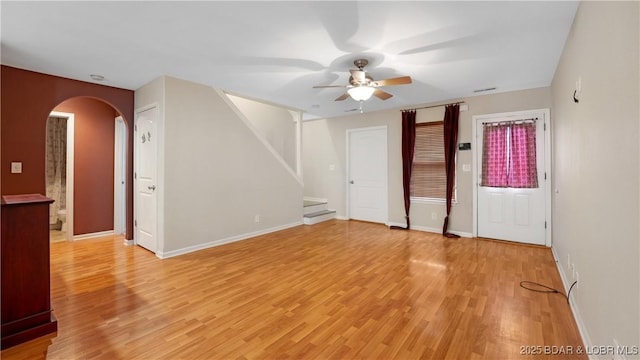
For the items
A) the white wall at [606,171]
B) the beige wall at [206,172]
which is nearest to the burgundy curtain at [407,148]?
the beige wall at [206,172]

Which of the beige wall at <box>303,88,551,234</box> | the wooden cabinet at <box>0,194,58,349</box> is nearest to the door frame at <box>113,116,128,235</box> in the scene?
the wooden cabinet at <box>0,194,58,349</box>

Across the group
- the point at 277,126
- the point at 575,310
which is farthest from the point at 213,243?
the point at 575,310

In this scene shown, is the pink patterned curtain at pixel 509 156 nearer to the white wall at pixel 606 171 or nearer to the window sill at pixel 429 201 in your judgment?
the window sill at pixel 429 201

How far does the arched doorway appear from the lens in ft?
15.3

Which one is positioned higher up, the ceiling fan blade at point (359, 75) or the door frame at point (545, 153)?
the ceiling fan blade at point (359, 75)

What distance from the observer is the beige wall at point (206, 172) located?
383 cm

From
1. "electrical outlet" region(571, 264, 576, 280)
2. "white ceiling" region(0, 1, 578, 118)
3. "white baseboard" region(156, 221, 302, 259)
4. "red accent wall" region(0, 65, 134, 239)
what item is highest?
"white ceiling" region(0, 1, 578, 118)

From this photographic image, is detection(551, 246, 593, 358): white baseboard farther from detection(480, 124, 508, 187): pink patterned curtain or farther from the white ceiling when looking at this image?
the white ceiling

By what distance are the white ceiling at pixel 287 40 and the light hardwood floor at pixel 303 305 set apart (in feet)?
8.18

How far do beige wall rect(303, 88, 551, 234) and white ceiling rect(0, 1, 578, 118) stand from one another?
48 centimetres

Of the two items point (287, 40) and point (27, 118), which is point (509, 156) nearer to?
point (287, 40)

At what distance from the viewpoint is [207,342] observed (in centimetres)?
193

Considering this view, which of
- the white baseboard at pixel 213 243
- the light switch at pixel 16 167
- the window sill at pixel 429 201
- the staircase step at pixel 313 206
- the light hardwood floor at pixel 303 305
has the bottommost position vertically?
the light hardwood floor at pixel 303 305

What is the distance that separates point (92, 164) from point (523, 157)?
730cm
